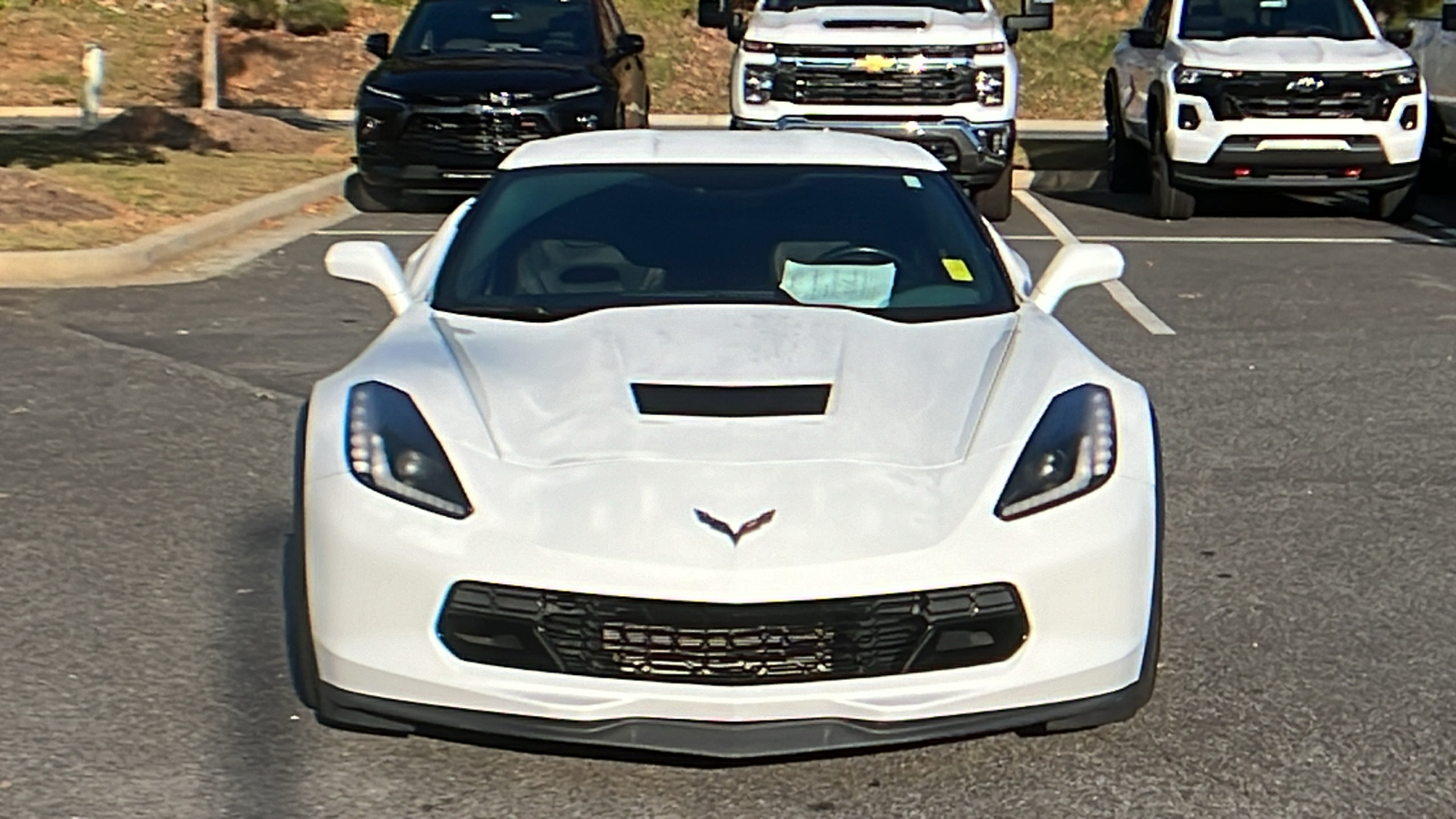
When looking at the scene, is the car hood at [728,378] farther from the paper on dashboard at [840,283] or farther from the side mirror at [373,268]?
the side mirror at [373,268]

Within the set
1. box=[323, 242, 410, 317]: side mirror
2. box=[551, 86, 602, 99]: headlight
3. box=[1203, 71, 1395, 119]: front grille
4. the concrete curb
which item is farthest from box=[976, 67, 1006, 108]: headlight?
box=[323, 242, 410, 317]: side mirror

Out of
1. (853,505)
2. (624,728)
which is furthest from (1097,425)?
(624,728)

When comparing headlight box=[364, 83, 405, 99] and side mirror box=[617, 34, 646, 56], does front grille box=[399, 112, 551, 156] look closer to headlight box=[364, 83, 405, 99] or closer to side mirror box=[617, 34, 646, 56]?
headlight box=[364, 83, 405, 99]

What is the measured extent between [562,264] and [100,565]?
5.43ft

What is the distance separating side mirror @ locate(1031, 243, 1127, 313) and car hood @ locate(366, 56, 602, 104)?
31.6ft

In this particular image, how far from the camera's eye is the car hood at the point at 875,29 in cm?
1436

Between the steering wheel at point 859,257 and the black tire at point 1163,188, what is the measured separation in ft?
31.9

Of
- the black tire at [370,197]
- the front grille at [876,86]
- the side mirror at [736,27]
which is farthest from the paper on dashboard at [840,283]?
the side mirror at [736,27]

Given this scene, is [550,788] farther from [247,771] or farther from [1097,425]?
[1097,425]

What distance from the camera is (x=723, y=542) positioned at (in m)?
3.93

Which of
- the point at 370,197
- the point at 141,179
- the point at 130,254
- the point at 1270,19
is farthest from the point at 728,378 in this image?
the point at 1270,19

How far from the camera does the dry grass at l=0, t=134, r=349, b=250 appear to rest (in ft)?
39.6

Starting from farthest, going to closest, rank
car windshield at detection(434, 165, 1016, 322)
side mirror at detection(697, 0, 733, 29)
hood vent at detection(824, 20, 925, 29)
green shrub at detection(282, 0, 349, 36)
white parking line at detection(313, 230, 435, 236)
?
green shrub at detection(282, 0, 349, 36) → side mirror at detection(697, 0, 733, 29) → hood vent at detection(824, 20, 925, 29) → white parking line at detection(313, 230, 435, 236) → car windshield at detection(434, 165, 1016, 322)

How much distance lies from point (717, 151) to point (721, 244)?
48cm
